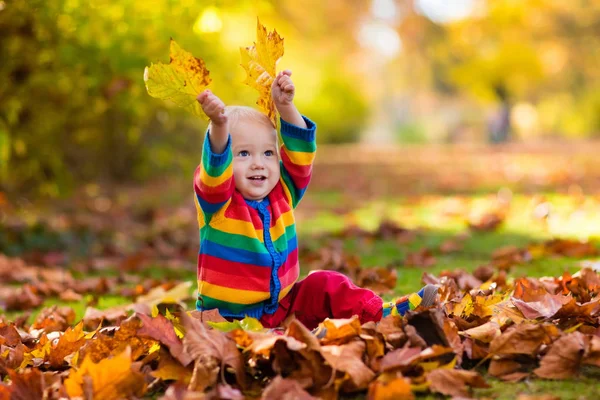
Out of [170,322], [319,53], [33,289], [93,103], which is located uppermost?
[319,53]

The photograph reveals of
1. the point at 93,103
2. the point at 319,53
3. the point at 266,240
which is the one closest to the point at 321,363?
the point at 266,240

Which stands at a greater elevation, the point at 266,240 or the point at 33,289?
the point at 266,240

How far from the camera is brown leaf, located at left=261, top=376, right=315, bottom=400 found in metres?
1.59

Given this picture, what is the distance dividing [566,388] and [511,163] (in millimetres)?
10998

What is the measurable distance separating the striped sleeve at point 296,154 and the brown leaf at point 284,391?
0.98 m

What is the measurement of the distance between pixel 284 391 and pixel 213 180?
79cm

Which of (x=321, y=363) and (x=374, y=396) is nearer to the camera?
(x=374, y=396)

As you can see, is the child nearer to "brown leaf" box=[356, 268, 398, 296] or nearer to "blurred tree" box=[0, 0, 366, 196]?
"brown leaf" box=[356, 268, 398, 296]

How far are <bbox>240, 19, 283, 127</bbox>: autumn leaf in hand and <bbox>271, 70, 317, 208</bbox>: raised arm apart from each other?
62 millimetres

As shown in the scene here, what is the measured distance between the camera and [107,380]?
1683mm

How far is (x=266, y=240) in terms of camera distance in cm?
235

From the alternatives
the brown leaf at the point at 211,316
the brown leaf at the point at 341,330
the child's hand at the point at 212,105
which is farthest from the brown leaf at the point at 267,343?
the child's hand at the point at 212,105

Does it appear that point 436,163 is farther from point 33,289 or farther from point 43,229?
point 33,289

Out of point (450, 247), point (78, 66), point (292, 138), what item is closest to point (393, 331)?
point (292, 138)
